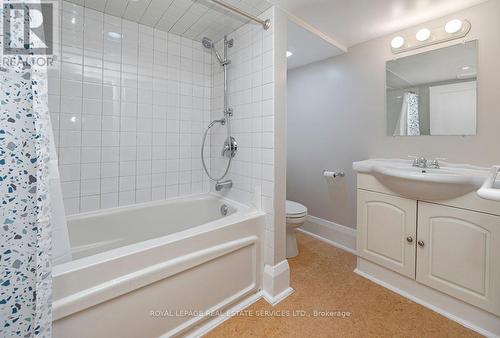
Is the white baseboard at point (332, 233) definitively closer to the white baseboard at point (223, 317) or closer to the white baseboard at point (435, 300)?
the white baseboard at point (435, 300)

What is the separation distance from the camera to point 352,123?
2213 millimetres

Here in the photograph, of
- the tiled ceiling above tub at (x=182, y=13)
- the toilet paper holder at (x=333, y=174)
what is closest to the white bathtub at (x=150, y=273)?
the toilet paper holder at (x=333, y=174)

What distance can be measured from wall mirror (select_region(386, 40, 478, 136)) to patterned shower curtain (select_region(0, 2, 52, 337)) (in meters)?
2.28

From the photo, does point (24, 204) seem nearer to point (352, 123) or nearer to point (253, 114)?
point (253, 114)

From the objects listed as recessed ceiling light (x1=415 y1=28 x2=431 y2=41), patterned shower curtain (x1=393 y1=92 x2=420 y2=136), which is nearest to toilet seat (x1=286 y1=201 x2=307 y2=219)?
patterned shower curtain (x1=393 y1=92 x2=420 y2=136)

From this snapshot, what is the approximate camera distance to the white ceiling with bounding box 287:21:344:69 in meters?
1.89

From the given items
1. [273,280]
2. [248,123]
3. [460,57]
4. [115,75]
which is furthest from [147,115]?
[460,57]

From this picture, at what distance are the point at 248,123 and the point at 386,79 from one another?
131cm

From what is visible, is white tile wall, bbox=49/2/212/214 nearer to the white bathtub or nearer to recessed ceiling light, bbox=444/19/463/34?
the white bathtub

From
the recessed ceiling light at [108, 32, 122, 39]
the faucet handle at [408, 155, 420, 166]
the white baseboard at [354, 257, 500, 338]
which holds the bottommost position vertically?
the white baseboard at [354, 257, 500, 338]

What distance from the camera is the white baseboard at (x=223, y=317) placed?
1269 millimetres

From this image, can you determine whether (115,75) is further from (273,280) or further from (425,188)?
(425,188)

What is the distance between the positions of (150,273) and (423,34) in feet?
8.07

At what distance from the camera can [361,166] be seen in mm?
1768
